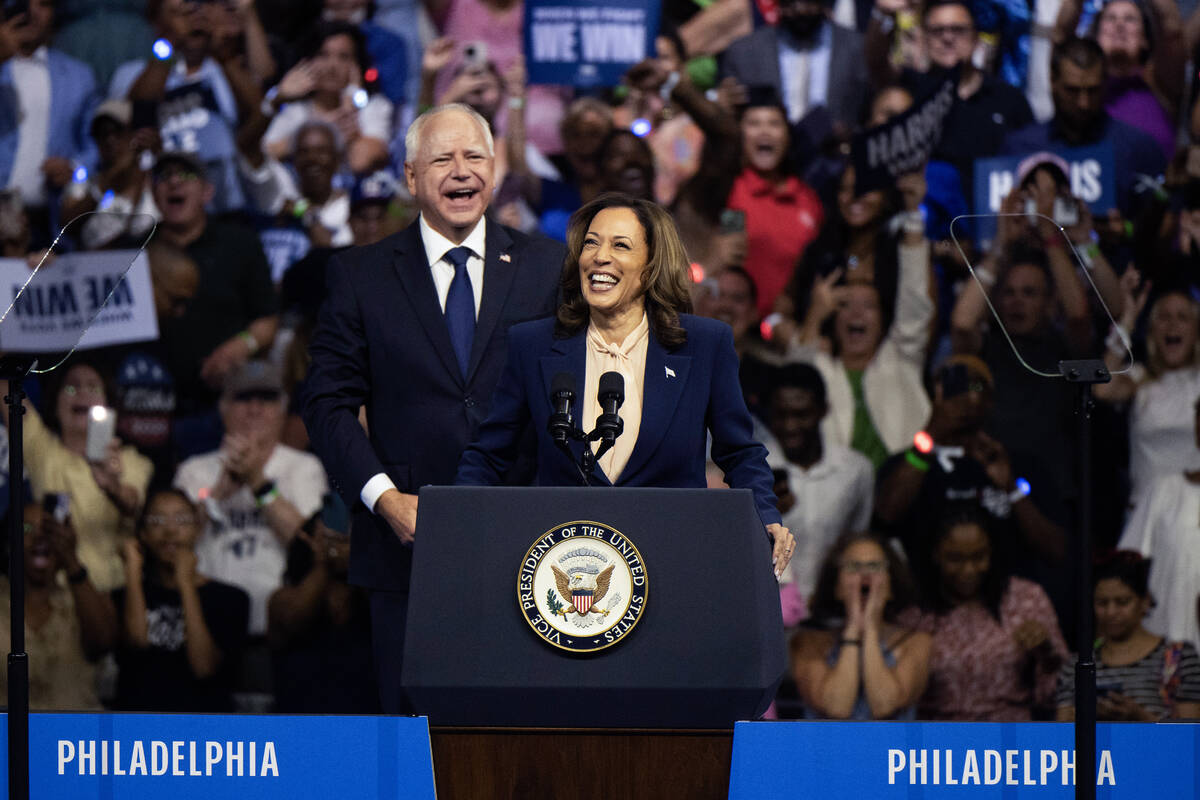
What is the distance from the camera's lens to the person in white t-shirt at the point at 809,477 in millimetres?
4566

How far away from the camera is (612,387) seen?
6.73ft

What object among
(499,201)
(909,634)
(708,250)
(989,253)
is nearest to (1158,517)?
(909,634)

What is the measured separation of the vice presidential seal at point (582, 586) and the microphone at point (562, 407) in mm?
179

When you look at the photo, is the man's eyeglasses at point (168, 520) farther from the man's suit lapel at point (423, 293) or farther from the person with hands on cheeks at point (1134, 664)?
the person with hands on cheeks at point (1134, 664)

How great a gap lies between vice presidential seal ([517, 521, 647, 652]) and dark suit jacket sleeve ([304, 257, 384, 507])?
0.91 m

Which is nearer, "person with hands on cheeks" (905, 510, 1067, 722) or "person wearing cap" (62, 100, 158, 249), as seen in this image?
"person with hands on cheeks" (905, 510, 1067, 722)

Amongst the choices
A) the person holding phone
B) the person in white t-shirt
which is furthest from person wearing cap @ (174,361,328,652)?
the person in white t-shirt

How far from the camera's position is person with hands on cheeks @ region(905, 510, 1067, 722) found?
445 cm

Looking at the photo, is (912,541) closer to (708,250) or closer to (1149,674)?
(1149,674)

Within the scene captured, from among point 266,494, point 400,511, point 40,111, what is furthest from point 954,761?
point 40,111

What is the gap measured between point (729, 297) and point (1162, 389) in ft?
4.35

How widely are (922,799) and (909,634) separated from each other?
2.35 meters

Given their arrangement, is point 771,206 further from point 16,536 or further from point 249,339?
point 16,536

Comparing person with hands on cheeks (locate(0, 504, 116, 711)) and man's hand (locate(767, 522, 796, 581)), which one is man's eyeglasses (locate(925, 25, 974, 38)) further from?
person with hands on cheeks (locate(0, 504, 116, 711))
